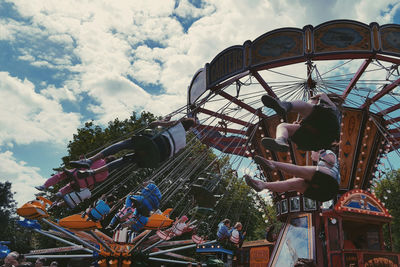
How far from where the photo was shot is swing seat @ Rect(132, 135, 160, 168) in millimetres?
5219

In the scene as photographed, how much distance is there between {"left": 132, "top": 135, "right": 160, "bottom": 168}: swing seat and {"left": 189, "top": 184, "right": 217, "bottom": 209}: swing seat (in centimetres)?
99

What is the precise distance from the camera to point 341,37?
8.30 metres

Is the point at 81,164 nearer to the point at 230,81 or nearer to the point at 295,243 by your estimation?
the point at 230,81

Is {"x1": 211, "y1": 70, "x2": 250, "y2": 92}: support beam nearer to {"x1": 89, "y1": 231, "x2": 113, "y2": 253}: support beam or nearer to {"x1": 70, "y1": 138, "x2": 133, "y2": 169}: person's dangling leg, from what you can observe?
{"x1": 70, "y1": 138, "x2": 133, "y2": 169}: person's dangling leg

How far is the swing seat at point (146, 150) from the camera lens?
5219 millimetres

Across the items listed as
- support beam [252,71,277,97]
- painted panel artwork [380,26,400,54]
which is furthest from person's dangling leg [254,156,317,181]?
painted panel artwork [380,26,400,54]

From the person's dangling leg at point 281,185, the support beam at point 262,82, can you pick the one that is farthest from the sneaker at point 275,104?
the support beam at point 262,82

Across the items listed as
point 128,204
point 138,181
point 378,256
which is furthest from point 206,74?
point 138,181

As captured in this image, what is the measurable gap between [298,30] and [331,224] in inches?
217

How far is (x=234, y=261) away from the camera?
13.4 meters

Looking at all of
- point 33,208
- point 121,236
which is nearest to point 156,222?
point 121,236

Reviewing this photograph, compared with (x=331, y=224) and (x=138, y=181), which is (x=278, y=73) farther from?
(x=138, y=181)

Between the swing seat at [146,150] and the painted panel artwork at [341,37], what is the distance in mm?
5105

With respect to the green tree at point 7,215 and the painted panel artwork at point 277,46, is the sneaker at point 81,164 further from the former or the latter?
the green tree at point 7,215
